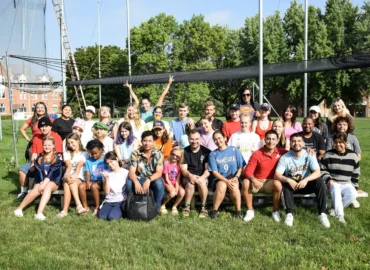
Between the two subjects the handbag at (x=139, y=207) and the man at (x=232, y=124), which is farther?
the man at (x=232, y=124)

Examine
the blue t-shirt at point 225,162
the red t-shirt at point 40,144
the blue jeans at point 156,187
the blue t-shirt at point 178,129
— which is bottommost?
the blue jeans at point 156,187

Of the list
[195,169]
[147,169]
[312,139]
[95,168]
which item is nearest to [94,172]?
[95,168]

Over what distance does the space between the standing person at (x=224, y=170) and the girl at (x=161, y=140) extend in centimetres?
73

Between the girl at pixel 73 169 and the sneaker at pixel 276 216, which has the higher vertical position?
the girl at pixel 73 169

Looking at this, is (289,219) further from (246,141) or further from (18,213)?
(18,213)

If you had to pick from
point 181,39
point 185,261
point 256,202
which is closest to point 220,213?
point 256,202

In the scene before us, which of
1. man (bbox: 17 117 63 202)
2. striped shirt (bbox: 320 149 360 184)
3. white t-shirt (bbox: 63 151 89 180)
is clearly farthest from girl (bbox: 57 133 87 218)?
striped shirt (bbox: 320 149 360 184)

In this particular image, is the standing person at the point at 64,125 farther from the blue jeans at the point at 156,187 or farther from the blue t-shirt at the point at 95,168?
the blue jeans at the point at 156,187

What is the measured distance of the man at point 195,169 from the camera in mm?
5695

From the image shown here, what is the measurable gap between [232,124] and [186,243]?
2545 mm

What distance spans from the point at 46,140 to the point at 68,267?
259 cm

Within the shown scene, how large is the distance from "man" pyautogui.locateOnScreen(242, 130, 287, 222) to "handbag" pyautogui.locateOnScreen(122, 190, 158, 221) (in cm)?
129

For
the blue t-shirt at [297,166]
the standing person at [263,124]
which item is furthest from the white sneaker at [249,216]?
the standing person at [263,124]

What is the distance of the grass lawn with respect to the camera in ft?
12.9
